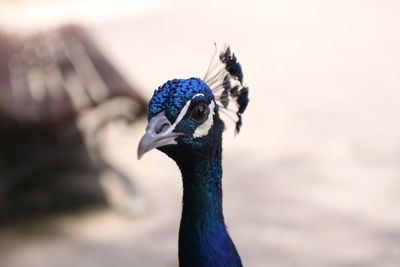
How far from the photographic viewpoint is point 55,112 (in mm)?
3557

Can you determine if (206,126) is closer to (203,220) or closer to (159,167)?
(203,220)

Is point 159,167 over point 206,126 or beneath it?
over

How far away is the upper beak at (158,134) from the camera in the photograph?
139cm

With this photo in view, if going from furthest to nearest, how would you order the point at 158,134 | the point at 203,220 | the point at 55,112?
the point at 55,112 < the point at 203,220 < the point at 158,134

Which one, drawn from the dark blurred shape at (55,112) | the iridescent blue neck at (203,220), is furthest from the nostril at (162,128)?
the dark blurred shape at (55,112)

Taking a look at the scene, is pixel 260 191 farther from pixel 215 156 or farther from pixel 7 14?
pixel 7 14

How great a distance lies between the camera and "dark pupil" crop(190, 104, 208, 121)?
1471 mm

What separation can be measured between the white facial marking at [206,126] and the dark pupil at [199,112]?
0.02 metres

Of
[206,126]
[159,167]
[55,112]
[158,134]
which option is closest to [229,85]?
[206,126]

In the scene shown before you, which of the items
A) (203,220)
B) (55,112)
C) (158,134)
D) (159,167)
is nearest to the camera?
(158,134)

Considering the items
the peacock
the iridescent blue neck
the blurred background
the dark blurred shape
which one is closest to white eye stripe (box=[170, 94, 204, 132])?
the peacock

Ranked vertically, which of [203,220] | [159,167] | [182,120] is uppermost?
[159,167]

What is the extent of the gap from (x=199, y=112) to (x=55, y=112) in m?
2.20

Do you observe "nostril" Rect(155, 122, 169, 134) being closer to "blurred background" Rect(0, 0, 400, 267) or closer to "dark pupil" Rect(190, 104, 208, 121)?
"dark pupil" Rect(190, 104, 208, 121)
